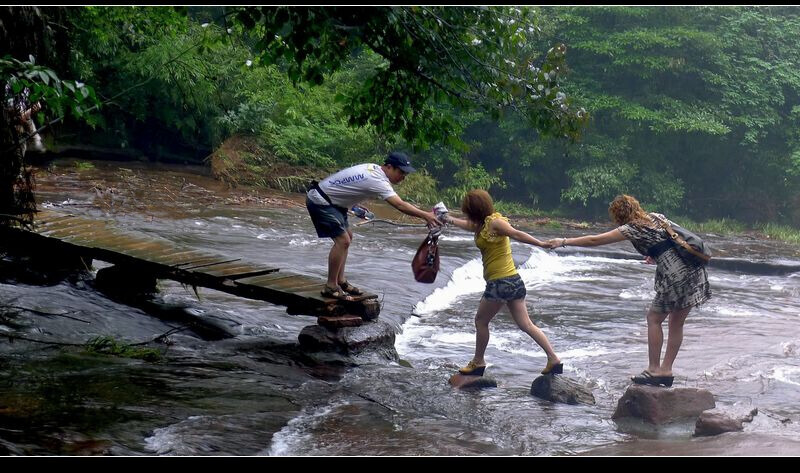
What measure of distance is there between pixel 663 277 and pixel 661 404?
41.7 inches

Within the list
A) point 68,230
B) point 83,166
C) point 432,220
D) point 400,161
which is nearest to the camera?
point 432,220

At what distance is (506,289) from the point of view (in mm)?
7105

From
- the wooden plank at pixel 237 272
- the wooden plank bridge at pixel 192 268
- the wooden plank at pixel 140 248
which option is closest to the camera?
the wooden plank bridge at pixel 192 268

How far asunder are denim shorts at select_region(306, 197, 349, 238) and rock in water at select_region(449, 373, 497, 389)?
1556 millimetres

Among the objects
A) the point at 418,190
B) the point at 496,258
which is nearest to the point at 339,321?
the point at 496,258

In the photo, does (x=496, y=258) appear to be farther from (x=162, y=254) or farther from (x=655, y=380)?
(x=162, y=254)

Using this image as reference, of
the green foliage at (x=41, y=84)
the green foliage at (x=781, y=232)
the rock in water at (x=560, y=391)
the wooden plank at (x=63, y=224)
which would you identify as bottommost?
the green foliage at (x=781, y=232)

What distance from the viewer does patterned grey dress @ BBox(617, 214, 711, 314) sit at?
6.93 meters

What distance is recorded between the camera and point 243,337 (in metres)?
8.23

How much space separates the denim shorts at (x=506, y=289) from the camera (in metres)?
7.11

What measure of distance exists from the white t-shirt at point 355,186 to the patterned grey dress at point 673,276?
1950 millimetres

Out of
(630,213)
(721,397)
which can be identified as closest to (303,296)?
(630,213)

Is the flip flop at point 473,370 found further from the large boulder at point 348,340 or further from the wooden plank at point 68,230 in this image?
the wooden plank at point 68,230

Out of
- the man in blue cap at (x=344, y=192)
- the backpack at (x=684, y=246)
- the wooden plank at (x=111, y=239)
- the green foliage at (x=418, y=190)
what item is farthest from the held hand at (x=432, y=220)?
the green foliage at (x=418, y=190)
